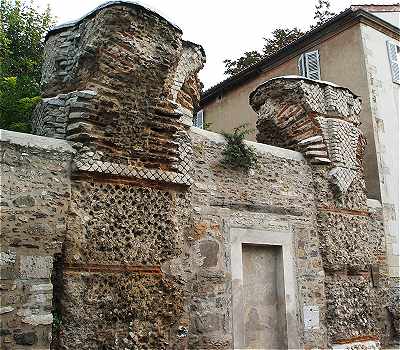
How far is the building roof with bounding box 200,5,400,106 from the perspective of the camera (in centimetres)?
944

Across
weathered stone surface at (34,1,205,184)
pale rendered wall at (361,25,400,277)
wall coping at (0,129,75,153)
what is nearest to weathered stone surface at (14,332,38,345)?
weathered stone surface at (34,1,205,184)

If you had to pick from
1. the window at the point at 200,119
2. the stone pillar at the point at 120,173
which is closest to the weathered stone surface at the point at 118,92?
the stone pillar at the point at 120,173

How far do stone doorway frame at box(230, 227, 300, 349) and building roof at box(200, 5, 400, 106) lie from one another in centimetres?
508

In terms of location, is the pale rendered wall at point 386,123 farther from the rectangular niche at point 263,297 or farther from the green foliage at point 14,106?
the green foliage at point 14,106

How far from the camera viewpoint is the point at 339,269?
6.90 meters

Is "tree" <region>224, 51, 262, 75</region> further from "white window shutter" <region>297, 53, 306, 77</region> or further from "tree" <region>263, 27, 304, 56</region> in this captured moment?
"white window shutter" <region>297, 53, 306, 77</region>

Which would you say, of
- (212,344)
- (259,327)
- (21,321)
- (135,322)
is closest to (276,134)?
(259,327)

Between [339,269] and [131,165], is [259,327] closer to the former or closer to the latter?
[339,269]

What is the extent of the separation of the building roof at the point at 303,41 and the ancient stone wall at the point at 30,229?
6.86 metres

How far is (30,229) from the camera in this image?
174 inches

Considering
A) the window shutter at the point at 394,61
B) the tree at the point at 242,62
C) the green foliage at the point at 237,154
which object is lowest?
the green foliage at the point at 237,154

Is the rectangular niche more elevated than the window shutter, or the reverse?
the window shutter

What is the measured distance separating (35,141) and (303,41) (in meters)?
7.49

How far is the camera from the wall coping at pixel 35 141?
4.48m
